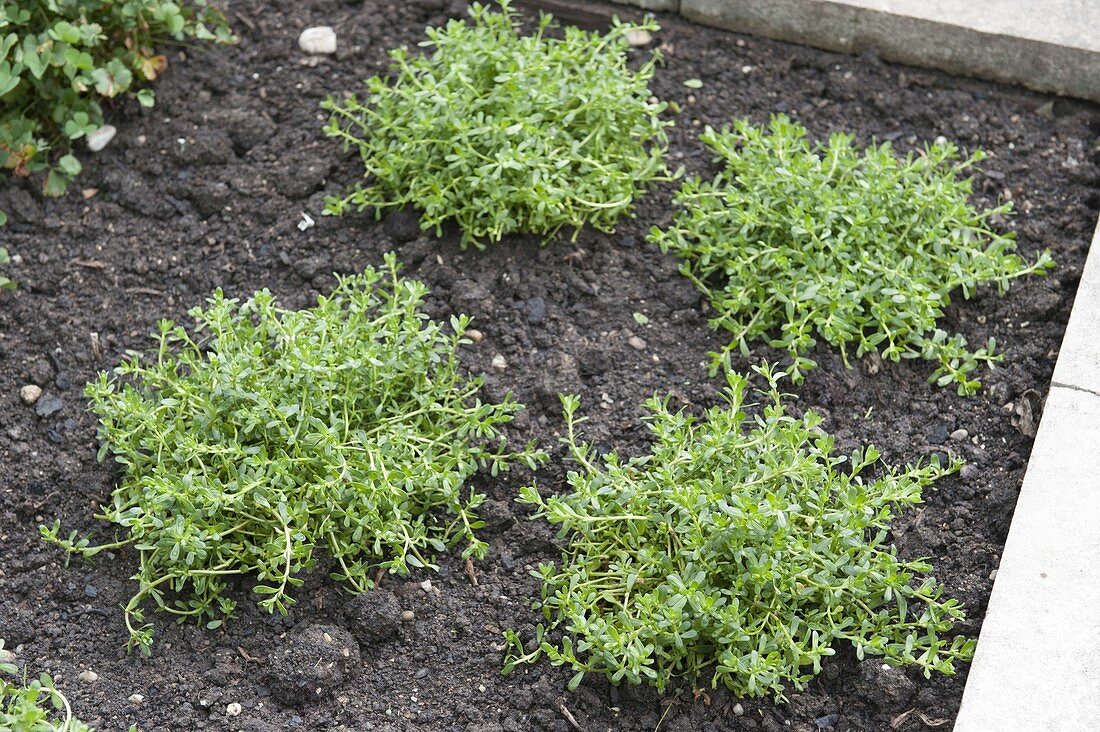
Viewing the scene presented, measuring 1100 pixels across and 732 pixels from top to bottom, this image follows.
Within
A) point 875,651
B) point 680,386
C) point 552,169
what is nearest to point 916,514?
point 875,651

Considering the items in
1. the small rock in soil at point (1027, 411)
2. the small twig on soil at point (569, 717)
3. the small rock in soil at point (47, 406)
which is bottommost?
the small twig on soil at point (569, 717)

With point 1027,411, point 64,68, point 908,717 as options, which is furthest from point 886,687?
point 64,68

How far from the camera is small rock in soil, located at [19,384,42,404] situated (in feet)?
11.8

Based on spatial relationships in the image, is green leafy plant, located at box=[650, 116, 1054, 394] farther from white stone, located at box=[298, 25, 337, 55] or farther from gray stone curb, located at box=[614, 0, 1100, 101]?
white stone, located at box=[298, 25, 337, 55]

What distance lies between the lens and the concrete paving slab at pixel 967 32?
4457 mm

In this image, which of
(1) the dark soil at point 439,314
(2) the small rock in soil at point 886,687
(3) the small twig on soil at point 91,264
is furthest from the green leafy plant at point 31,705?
(2) the small rock in soil at point 886,687

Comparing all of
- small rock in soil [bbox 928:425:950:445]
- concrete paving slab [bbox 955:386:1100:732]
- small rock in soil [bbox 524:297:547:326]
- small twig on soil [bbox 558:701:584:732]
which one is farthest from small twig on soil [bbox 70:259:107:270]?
concrete paving slab [bbox 955:386:1100:732]

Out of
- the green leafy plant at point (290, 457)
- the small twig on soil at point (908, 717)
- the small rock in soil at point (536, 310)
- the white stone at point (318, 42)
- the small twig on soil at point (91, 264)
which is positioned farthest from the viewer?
the white stone at point (318, 42)

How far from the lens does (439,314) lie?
3814 mm

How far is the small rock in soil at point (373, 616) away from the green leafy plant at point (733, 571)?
0.99 ft

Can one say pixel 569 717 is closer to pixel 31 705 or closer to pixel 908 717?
pixel 908 717

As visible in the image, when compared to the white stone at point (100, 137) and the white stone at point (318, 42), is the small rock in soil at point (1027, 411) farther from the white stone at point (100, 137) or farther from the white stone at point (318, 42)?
the white stone at point (100, 137)

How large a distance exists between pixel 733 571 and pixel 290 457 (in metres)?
1.14

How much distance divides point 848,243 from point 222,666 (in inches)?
84.3
